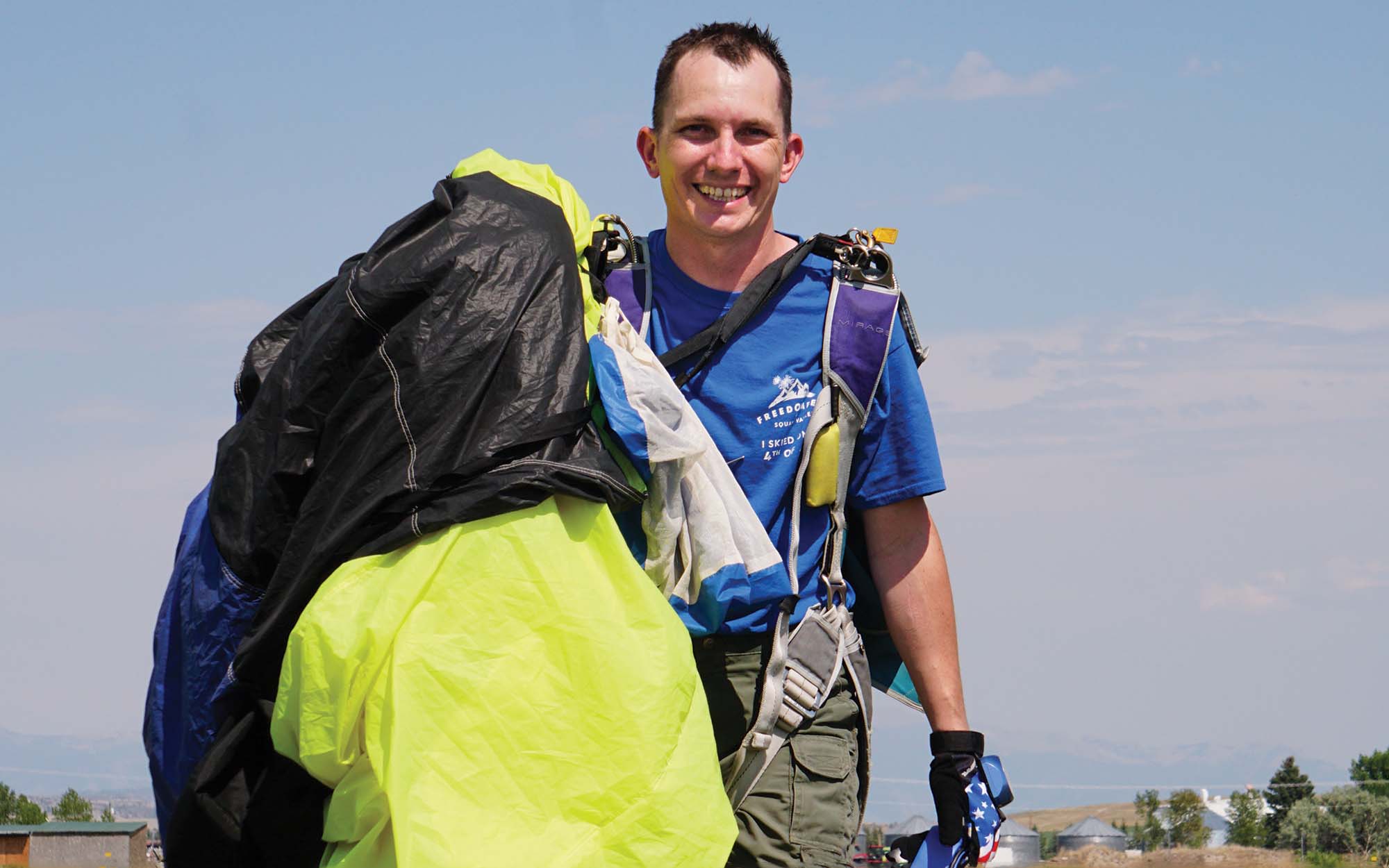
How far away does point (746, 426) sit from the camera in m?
3.14

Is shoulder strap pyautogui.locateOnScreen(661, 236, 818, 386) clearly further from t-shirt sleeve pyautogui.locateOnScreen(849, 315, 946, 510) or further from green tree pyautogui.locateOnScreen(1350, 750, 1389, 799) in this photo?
green tree pyautogui.locateOnScreen(1350, 750, 1389, 799)

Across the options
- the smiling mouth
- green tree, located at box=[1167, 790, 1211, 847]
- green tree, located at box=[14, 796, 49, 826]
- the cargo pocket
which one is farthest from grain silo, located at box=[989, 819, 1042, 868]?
the smiling mouth

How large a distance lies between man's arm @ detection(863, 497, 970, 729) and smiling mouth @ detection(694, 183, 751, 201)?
2.57 ft

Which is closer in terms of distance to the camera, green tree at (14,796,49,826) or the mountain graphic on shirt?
the mountain graphic on shirt

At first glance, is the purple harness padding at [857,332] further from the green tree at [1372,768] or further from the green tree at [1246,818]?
the green tree at [1372,768]

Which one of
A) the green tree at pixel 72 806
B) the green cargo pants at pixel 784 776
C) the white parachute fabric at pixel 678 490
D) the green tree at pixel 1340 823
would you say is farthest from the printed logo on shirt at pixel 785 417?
the green tree at pixel 72 806

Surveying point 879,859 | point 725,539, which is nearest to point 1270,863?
point 879,859

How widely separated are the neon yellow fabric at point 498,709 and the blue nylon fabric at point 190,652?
29 cm

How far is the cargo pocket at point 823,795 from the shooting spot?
3076 mm

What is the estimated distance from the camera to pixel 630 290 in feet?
10.9

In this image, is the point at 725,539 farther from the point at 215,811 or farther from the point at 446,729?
the point at 215,811

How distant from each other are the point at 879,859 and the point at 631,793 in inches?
52.0

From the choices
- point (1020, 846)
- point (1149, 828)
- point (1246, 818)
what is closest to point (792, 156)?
point (1020, 846)

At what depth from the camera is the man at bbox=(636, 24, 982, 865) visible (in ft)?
10.3
